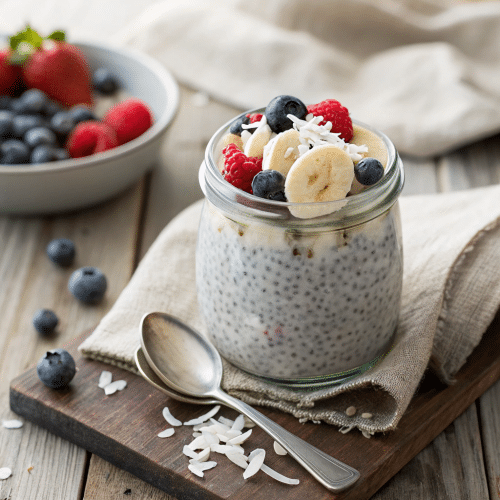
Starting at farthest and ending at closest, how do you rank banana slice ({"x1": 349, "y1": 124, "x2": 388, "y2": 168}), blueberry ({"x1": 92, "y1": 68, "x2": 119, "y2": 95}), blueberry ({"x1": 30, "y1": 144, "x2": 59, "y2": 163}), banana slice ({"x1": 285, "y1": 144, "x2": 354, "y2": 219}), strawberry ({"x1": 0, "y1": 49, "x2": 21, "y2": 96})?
blueberry ({"x1": 92, "y1": 68, "x2": 119, "y2": 95})
strawberry ({"x1": 0, "y1": 49, "x2": 21, "y2": 96})
blueberry ({"x1": 30, "y1": 144, "x2": 59, "y2": 163})
banana slice ({"x1": 349, "y1": 124, "x2": 388, "y2": 168})
banana slice ({"x1": 285, "y1": 144, "x2": 354, "y2": 219})

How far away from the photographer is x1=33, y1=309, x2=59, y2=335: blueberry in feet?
3.84

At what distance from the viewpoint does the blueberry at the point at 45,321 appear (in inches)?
46.1

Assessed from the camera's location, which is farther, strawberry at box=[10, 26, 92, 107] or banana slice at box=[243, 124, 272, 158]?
strawberry at box=[10, 26, 92, 107]

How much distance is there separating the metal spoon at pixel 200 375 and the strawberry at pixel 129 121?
633mm

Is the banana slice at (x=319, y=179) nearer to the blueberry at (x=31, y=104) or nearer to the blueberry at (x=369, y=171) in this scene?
the blueberry at (x=369, y=171)

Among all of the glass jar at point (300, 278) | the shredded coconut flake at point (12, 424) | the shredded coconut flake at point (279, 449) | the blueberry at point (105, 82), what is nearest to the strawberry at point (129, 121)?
the blueberry at point (105, 82)

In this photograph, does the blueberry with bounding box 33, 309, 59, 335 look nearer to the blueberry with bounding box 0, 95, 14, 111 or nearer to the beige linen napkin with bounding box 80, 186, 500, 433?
the beige linen napkin with bounding box 80, 186, 500, 433

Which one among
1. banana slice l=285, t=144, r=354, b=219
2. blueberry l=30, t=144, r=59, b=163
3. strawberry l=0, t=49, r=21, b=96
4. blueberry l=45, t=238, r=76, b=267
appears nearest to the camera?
banana slice l=285, t=144, r=354, b=219

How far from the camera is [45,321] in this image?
1.17 metres

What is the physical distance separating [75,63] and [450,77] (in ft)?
3.11

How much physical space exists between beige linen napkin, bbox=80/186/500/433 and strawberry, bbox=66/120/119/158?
0.33 m

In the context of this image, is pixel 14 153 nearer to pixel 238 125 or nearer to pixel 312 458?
pixel 238 125

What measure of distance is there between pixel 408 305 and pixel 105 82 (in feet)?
3.46

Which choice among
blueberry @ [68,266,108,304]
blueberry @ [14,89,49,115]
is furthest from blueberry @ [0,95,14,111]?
blueberry @ [68,266,108,304]
